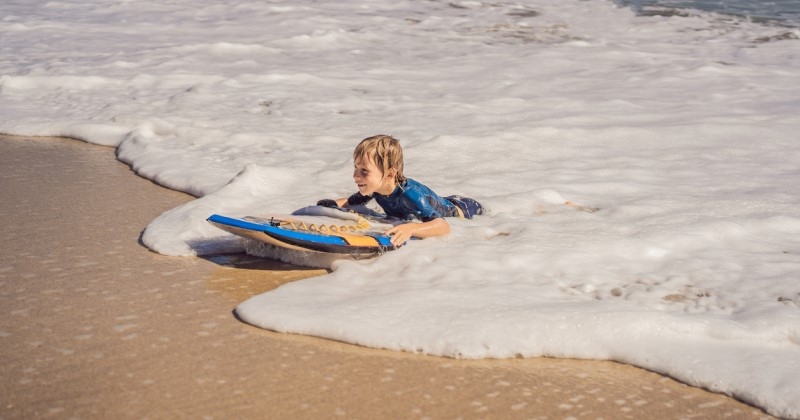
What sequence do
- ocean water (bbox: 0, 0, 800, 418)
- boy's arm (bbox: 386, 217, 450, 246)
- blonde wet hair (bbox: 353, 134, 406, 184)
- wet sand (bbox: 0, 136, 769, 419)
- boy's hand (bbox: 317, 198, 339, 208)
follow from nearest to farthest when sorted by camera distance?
wet sand (bbox: 0, 136, 769, 419), ocean water (bbox: 0, 0, 800, 418), boy's arm (bbox: 386, 217, 450, 246), blonde wet hair (bbox: 353, 134, 406, 184), boy's hand (bbox: 317, 198, 339, 208)

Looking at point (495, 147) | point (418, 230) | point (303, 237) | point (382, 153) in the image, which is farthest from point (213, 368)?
point (495, 147)

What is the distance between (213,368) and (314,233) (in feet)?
3.64

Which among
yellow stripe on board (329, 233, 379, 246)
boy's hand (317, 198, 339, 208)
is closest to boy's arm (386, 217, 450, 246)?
yellow stripe on board (329, 233, 379, 246)

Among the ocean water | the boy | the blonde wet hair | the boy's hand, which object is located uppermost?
the blonde wet hair

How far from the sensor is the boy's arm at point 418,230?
4180mm

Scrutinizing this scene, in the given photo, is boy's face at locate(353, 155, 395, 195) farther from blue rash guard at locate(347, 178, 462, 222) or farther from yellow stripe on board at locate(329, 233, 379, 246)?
yellow stripe on board at locate(329, 233, 379, 246)

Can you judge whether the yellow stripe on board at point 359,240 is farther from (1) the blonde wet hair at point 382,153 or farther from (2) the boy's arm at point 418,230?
(1) the blonde wet hair at point 382,153

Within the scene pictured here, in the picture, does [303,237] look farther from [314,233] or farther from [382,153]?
[382,153]

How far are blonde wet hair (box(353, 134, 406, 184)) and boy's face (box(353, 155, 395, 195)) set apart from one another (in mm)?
20

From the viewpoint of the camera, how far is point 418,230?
13.9 feet

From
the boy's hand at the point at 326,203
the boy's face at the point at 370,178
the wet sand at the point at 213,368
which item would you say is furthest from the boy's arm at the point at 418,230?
the boy's hand at the point at 326,203

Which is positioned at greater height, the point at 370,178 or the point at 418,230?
the point at 370,178

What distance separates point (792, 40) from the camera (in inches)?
434

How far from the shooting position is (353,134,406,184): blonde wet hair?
4.29 meters
